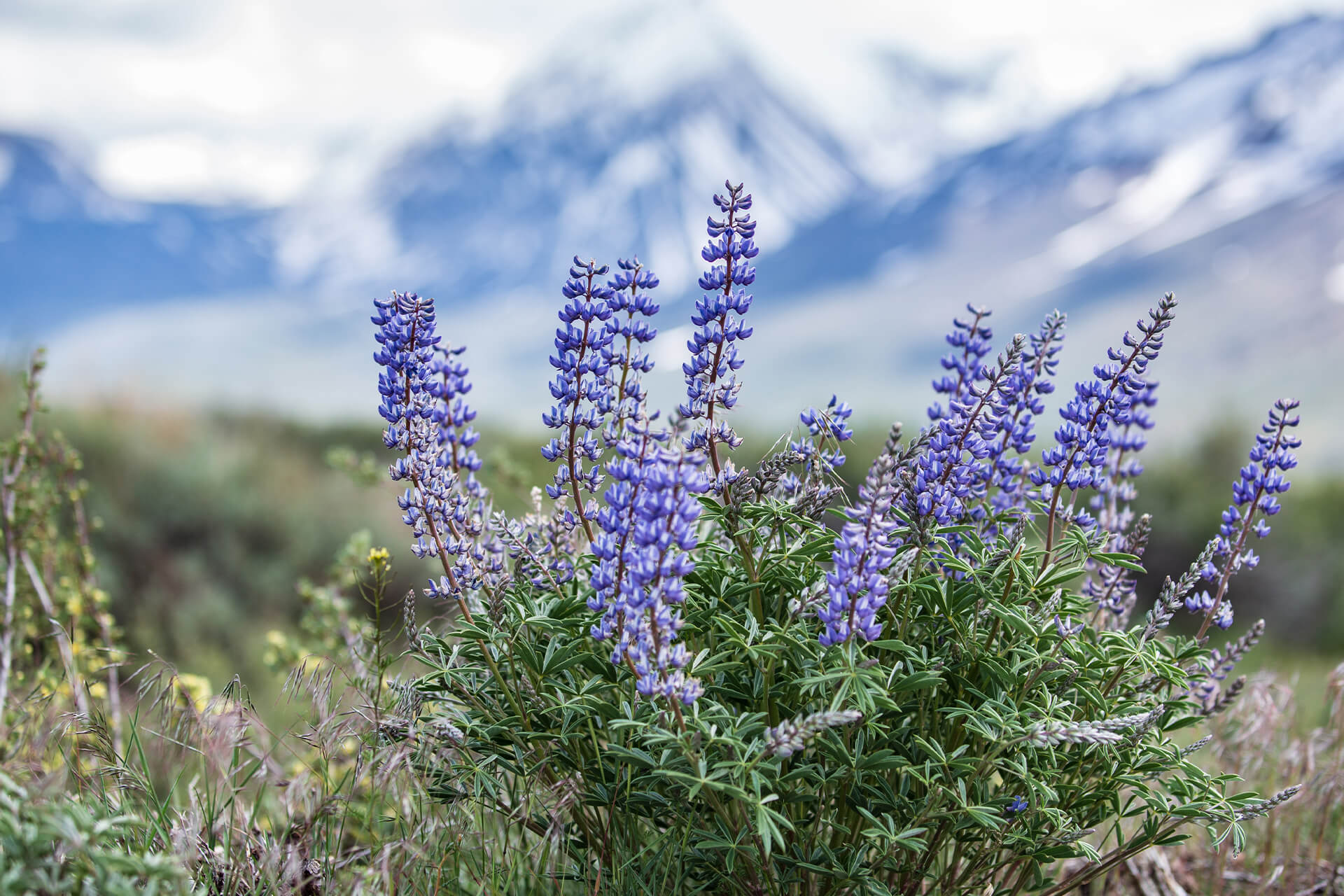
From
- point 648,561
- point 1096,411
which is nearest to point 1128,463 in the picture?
point 1096,411

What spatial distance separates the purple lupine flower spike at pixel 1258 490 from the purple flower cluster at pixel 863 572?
132cm

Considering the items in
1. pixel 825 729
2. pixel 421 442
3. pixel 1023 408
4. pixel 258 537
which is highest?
pixel 258 537

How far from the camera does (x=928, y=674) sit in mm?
2186

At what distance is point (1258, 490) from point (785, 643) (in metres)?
1.63

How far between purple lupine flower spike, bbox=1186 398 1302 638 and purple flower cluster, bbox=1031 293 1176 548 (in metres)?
0.55

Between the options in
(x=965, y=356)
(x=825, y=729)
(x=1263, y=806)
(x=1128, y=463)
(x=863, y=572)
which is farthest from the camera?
(x=1128, y=463)

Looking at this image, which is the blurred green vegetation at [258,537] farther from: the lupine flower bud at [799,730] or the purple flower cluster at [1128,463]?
the lupine flower bud at [799,730]

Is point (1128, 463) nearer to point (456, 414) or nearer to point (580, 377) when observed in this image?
point (580, 377)

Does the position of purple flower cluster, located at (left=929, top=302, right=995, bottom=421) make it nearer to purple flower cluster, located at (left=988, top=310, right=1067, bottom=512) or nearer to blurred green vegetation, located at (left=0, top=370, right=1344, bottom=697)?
purple flower cluster, located at (left=988, top=310, right=1067, bottom=512)

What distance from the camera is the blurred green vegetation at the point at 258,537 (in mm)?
8906

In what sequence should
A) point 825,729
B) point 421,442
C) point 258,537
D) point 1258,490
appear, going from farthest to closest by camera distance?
point 258,537 < point 1258,490 < point 421,442 < point 825,729

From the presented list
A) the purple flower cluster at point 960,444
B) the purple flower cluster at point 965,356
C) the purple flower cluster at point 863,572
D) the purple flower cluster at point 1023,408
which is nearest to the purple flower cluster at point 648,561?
the purple flower cluster at point 863,572

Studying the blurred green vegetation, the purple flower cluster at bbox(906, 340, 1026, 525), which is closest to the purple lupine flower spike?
the purple flower cluster at bbox(906, 340, 1026, 525)

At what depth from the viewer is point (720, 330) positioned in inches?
92.7
